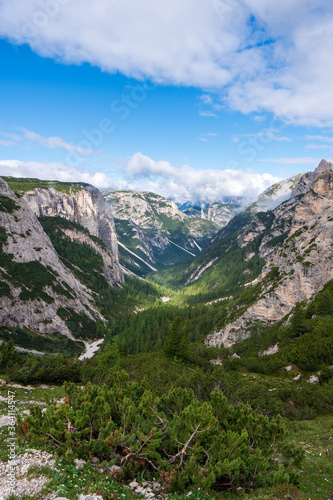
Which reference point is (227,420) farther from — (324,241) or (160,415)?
(324,241)

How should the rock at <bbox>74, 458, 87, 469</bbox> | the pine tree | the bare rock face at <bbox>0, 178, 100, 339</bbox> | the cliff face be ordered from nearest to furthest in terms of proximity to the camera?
the rock at <bbox>74, 458, 87, 469</bbox>
the pine tree
the cliff face
the bare rock face at <bbox>0, 178, 100, 339</bbox>

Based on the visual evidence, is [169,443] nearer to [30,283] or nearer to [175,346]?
[175,346]

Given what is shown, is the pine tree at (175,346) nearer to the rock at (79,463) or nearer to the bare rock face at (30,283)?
the rock at (79,463)

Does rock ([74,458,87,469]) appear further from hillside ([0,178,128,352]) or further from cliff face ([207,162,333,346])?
hillside ([0,178,128,352])

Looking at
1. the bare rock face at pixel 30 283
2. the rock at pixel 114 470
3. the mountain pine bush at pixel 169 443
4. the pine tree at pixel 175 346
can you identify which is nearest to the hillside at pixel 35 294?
the bare rock face at pixel 30 283

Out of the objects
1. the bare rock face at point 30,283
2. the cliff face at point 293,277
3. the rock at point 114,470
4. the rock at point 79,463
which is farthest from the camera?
the bare rock face at point 30,283

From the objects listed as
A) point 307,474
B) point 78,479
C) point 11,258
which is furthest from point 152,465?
point 11,258

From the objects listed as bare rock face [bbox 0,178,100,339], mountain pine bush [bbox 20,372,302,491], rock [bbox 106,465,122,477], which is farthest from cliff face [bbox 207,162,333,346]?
rock [bbox 106,465,122,477]

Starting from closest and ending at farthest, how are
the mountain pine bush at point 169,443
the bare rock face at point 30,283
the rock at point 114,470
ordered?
the rock at point 114,470 < the mountain pine bush at point 169,443 < the bare rock face at point 30,283

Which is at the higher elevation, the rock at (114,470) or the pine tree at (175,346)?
the rock at (114,470)
